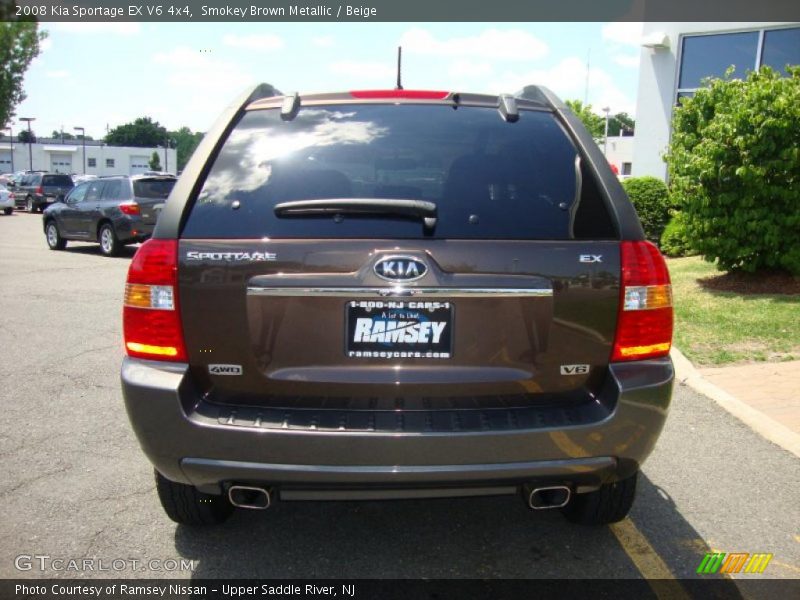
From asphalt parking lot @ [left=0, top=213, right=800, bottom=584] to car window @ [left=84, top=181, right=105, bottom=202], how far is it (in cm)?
1203

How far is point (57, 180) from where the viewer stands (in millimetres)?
32875

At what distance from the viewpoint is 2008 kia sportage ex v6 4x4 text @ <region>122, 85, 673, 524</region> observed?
7.76 feet

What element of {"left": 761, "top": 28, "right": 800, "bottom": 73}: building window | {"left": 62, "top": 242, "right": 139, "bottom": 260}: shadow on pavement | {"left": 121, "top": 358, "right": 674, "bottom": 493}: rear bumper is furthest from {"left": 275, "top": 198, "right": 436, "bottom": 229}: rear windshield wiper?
{"left": 761, "top": 28, "right": 800, "bottom": 73}: building window

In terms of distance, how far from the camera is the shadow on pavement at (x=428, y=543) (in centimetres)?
283

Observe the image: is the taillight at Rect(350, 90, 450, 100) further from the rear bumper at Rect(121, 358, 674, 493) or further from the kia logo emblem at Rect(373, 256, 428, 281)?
the rear bumper at Rect(121, 358, 674, 493)

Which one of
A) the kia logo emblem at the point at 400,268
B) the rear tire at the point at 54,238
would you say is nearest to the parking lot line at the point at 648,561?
the kia logo emblem at the point at 400,268

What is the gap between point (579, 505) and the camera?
3111 millimetres

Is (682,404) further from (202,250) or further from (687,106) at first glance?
(687,106)

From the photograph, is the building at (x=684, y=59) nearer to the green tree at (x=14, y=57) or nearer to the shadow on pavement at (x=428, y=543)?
the shadow on pavement at (x=428, y=543)

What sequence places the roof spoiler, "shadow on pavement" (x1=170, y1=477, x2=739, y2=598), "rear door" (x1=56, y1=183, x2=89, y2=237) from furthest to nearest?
"rear door" (x1=56, y1=183, x2=89, y2=237), the roof spoiler, "shadow on pavement" (x1=170, y1=477, x2=739, y2=598)

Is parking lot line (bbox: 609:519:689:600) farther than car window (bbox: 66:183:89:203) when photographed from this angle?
No

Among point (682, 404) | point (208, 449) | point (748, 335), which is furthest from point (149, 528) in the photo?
point (748, 335)

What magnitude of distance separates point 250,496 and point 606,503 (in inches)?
62.0

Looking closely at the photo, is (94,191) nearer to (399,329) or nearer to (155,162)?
(399,329)
